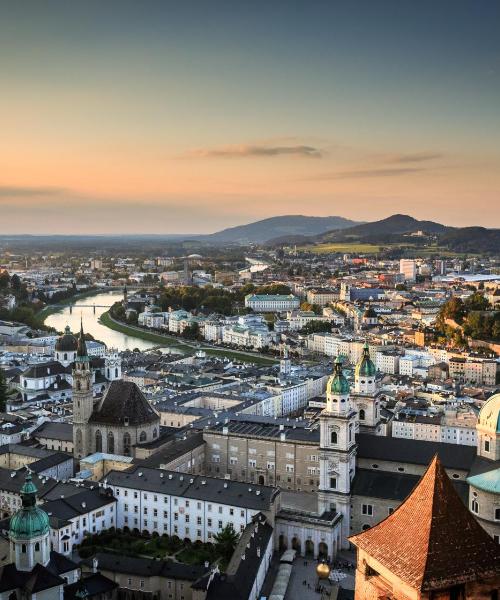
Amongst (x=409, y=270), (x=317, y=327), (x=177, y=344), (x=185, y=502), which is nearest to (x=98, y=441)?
(x=185, y=502)

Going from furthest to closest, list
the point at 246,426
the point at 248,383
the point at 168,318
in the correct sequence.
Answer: the point at 168,318 < the point at 248,383 < the point at 246,426

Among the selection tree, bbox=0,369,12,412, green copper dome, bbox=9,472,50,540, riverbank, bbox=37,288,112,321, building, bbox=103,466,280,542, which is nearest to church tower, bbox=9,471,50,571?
green copper dome, bbox=9,472,50,540

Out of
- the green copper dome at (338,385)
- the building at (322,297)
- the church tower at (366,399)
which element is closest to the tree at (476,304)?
the building at (322,297)

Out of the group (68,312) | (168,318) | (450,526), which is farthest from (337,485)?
(68,312)

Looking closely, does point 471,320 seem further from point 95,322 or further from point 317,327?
point 95,322

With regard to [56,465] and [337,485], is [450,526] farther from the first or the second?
[56,465]

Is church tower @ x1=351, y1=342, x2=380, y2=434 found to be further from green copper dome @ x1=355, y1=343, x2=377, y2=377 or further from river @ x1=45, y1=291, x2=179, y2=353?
river @ x1=45, y1=291, x2=179, y2=353

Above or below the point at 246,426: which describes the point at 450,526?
above
